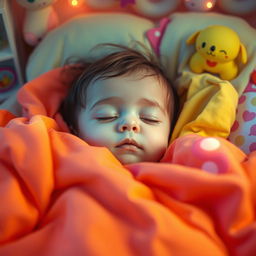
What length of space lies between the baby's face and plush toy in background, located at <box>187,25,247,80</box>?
0.19 m

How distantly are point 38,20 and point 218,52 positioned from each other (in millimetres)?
672

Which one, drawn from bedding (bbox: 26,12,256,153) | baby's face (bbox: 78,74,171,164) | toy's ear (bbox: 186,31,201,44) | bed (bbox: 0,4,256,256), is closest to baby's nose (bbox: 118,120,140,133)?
baby's face (bbox: 78,74,171,164)

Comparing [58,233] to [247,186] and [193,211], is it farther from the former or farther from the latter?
[247,186]

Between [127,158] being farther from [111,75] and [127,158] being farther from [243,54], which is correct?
[243,54]

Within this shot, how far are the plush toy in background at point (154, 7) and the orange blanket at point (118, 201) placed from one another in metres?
0.67

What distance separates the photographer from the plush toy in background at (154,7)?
1.44 meters

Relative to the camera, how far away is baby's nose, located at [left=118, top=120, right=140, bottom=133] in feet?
3.47

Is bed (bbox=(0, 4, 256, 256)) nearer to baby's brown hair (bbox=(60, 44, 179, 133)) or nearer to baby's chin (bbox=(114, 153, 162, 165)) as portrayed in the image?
baby's chin (bbox=(114, 153, 162, 165))

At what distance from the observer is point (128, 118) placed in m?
1.08

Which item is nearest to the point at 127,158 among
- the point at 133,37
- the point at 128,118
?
the point at 128,118

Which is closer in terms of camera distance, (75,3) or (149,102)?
(149,102)

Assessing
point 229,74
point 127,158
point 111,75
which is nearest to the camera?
point 127,158

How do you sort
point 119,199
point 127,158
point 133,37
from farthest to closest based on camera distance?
point 133,37 → point 127,158 → point 119,199

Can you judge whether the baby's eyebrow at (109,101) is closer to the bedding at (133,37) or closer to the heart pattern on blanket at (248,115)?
the bedding at (133,37)
